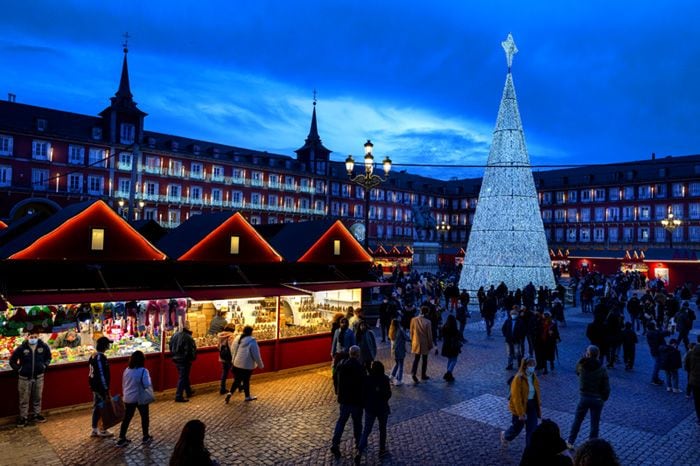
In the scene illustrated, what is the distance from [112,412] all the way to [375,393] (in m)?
4.62

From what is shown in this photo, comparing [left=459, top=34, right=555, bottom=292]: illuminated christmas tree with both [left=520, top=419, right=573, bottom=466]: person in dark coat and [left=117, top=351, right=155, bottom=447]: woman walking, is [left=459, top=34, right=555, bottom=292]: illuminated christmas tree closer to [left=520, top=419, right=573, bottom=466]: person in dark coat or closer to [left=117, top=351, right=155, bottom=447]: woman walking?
[left=117, top=351, right=155, bottom=447]: woman walking

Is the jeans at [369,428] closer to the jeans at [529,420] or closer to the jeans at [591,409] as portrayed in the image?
the jeans at [529,420]

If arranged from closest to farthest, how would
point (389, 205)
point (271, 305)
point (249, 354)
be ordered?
point (249, 354), point (271, 305), point (389, 205)

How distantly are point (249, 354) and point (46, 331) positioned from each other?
15.1ft

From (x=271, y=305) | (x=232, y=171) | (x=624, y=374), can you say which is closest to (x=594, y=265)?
(x=232, y=171)

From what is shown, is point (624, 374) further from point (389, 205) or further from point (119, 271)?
point (389, 205)

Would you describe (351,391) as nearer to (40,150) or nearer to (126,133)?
(40,150)

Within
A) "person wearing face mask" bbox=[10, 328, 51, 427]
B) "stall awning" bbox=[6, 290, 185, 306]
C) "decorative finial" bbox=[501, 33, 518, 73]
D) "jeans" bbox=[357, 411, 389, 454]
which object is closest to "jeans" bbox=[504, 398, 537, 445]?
"jeans" bbox=[357, 411, 389, 454]

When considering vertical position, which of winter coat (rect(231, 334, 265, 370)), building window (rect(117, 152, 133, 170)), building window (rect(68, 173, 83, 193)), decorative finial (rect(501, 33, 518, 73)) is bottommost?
winter coat (rect(231, 334, 265, 370))

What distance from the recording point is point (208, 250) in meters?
14.4

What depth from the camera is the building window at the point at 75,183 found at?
49534 mm

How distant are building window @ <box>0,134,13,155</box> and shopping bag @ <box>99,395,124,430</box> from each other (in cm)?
4744

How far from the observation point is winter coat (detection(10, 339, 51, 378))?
9.52 metres

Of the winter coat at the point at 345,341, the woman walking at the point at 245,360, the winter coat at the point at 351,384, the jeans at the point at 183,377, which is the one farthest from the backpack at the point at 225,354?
the winter coat at the point at 351,384
